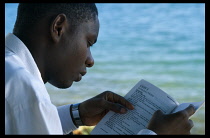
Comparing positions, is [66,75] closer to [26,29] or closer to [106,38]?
[26,29]

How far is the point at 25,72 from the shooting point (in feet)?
4.14

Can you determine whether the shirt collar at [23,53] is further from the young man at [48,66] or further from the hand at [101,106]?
the hand at [101,106]

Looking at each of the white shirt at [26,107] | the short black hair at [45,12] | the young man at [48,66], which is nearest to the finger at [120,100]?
the young man at [48,66]

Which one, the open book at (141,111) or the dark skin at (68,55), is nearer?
the dark skin at (68,55)

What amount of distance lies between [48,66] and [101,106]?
397mm

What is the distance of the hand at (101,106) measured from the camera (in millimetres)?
1731

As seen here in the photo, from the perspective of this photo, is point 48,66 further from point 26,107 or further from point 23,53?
point 26,107

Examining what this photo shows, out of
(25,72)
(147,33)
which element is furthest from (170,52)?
(25,72)

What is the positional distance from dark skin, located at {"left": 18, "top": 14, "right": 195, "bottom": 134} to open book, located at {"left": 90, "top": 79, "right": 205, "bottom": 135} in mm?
36

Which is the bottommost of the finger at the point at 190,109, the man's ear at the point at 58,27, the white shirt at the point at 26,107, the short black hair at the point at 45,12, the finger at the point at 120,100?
the finger at the point at 120,100

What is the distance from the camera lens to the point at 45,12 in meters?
1.56

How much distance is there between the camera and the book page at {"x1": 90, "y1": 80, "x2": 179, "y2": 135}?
1.63m

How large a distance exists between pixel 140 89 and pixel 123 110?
13 cm

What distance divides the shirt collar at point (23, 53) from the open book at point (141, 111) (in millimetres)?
412
